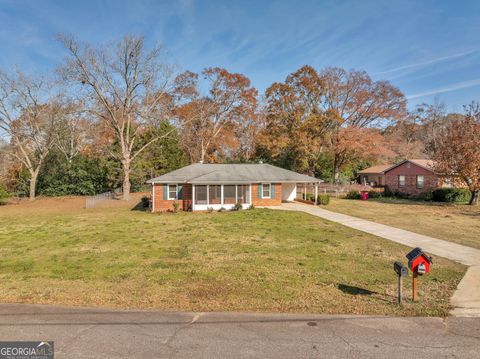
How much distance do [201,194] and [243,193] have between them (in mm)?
3242

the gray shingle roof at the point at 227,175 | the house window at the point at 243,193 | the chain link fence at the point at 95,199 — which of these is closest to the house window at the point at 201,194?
the gray shingle roof at the point at 227,175

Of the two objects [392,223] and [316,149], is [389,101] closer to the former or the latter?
[316,149]

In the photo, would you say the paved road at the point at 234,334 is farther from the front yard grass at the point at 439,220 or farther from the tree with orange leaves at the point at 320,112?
the tree with orange leaves at the point at 320,112

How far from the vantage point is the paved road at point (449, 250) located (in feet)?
19.9

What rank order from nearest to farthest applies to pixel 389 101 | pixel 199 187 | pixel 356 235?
pixel 356 235 < pixel 199 187 < pixel 389 101

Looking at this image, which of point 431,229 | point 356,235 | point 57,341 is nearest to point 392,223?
point 431,229

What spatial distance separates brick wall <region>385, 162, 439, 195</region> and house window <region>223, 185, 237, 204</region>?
19.0 meters

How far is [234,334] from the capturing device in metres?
4.76

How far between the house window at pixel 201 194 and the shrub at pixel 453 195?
2094 centimetres

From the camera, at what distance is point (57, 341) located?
14.7ft

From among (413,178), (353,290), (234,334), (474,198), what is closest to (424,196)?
(413,178)

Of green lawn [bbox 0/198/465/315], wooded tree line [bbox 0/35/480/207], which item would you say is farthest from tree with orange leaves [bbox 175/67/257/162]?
green lawn [bbox 0/198/465/315]

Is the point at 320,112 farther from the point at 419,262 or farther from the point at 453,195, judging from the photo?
the point at 419,262

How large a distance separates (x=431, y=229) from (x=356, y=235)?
13.6 ft
